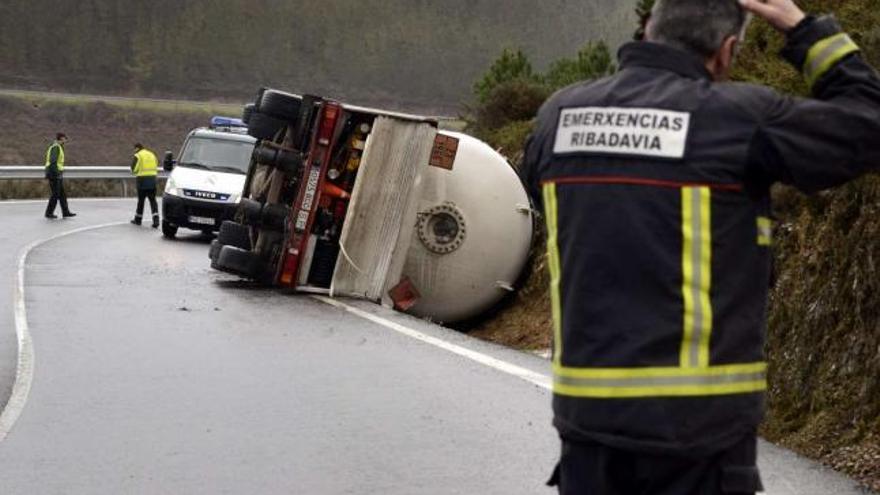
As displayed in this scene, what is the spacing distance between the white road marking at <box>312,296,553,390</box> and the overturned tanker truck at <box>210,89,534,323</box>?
2.32ft

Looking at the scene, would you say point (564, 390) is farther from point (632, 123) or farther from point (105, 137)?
point (105, 137)

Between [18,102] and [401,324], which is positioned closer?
[401,324]

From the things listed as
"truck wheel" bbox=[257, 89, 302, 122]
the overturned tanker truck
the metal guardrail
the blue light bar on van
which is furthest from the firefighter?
the metal guardrail

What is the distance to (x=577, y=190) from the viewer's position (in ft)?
11.0

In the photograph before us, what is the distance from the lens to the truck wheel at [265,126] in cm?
1622

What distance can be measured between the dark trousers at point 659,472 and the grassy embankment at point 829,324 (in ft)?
12.4

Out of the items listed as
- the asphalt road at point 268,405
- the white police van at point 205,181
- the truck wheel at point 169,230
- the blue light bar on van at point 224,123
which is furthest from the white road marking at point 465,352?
the blue light bar on van at point 224,123

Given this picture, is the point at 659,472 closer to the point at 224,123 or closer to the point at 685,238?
the point at 685,238

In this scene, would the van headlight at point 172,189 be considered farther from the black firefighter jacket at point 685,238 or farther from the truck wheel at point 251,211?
the black firefighter jacket at point 685,238

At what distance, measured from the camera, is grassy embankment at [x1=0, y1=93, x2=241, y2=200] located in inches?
2420

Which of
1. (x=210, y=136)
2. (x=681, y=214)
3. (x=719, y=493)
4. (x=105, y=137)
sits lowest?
(x=105, y=137)

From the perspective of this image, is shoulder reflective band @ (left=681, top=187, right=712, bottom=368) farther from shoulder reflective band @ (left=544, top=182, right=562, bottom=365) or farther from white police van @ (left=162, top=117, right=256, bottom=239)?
white police van @ (left=162, top=117, right=256, bottom=239)

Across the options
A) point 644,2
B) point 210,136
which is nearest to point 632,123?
point 644,2

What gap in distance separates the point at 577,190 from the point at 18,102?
65.2m
